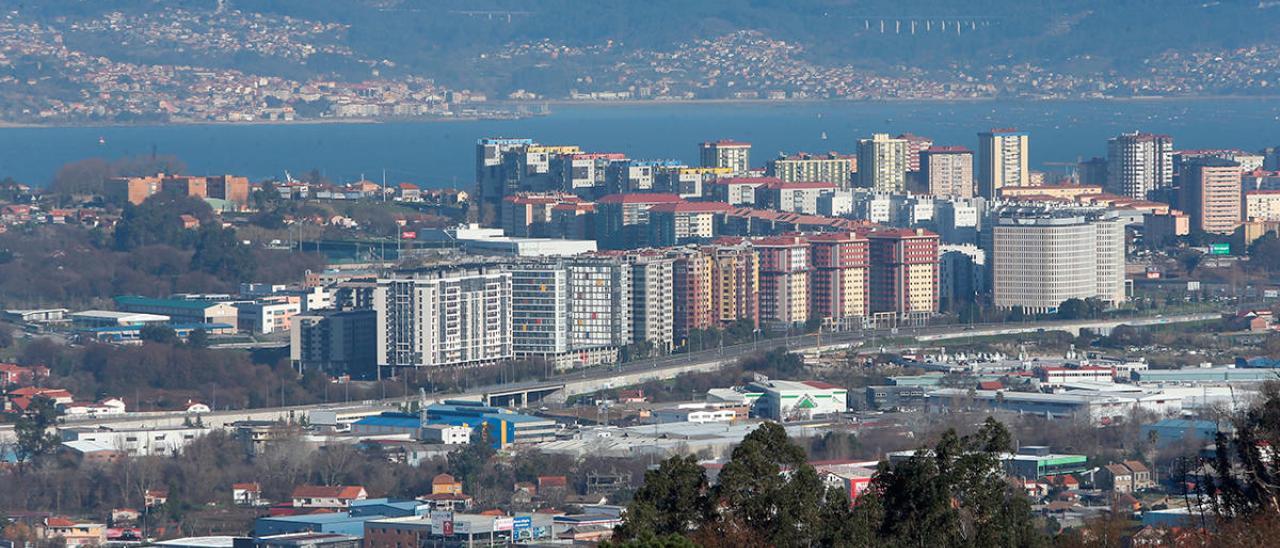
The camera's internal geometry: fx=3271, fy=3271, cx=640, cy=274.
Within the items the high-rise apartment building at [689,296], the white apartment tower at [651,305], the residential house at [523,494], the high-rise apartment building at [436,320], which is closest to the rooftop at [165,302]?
the high-rise apartment building at [436,320]

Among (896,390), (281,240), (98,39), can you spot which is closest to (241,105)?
(98,39)

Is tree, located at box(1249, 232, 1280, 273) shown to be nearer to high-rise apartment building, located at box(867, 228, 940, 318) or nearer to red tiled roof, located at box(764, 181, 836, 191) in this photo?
high-rise apartment building, located at box(867, 228, 940, 318)

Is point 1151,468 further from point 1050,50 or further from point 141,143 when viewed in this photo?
point 1050,50

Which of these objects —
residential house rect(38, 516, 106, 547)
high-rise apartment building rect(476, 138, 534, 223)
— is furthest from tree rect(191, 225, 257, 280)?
residential house rect(38, 516, 106, 547)

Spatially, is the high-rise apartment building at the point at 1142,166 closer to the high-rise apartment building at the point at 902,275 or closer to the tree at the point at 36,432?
the high-rise apartment building at the point at 902,275

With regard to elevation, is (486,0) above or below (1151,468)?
above

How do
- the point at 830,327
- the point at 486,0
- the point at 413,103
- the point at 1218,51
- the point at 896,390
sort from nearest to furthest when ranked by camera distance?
the point at 896,390 → the point at 830,327 → the point at 413,103 → the point at 1218,51 → the point at 486,0

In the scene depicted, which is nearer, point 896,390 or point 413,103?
point 896,390
